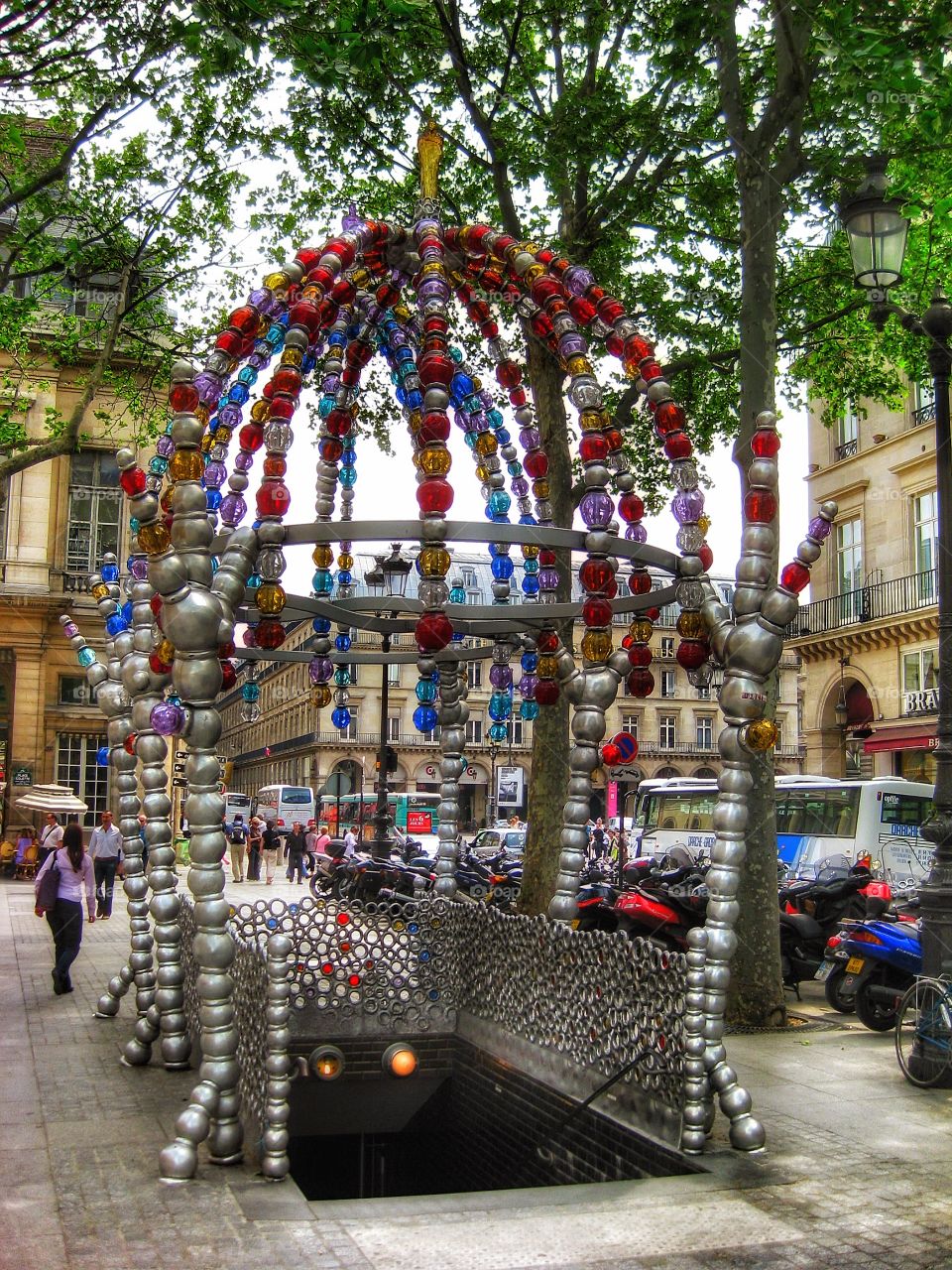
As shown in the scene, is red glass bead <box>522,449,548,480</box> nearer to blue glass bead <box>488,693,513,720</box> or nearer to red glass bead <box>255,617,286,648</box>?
blue glass bead <box>488,693,513,720</box>

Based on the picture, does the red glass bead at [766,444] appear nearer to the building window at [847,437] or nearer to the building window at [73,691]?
the building window at [847,437]

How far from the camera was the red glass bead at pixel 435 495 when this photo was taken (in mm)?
6875

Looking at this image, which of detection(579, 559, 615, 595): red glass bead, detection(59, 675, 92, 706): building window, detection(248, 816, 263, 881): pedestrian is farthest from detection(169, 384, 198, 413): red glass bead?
detection(59, 675, 92, 706): building window

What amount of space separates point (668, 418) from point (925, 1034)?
440 cm

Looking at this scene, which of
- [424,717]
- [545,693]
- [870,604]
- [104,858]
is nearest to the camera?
[545,693]

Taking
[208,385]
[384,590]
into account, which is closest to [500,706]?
[208,385]

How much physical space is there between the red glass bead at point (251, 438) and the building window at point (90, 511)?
2661cm

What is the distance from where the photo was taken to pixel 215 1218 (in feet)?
17.5

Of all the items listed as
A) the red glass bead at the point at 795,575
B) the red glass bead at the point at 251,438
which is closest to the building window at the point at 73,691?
the red glass bead at the point at 251,438

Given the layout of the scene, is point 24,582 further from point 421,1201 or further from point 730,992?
point 421,1201

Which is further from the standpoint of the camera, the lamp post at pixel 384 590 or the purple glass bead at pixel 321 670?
the lamp post at pixel 384 590

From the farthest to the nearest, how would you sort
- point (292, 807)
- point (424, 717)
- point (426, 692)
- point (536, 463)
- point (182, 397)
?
point (292, 807), point (424, 717), point (426, 692), point (536, 463), point (182, 397)

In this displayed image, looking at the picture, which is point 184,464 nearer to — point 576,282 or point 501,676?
point 576,282

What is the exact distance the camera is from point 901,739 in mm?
30047
